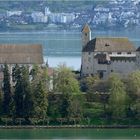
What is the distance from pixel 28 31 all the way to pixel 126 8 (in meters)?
26.4

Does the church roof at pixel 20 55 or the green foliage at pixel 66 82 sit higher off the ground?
the church roof at pixel 20 55

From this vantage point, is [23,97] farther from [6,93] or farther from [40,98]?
[6,93]

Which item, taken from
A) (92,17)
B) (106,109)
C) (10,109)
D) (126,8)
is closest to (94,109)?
(106,109)

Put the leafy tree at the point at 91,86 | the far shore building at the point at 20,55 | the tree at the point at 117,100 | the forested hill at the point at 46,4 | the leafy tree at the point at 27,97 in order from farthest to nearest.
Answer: the forested hill at the point at 46,4 < the far shore building at the point at 20,55 < the leafy tree at the point at 91,86 < the tree at the point at 117,100 < the leafy tree at the point at 27,97

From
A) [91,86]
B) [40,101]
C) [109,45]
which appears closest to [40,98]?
[40,101]

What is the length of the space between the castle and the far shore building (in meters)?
2.36

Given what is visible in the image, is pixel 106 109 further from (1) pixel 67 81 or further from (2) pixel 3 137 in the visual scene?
(2) pixel 3 137

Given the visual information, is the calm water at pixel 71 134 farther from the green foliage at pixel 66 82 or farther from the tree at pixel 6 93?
the green foliage at pixel 66 82

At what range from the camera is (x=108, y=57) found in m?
57.6

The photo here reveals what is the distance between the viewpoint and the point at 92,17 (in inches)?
6683

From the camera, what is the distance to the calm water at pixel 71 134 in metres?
47.3

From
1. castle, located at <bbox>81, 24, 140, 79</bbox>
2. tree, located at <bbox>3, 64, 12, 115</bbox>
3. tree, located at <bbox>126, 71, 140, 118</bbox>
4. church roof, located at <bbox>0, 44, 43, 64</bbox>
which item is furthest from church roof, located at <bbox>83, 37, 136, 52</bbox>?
tree, located at <bbox>3, 64, 12, 115</bbox>

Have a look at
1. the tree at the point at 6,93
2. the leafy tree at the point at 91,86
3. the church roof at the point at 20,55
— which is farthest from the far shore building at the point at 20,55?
the tree at the point at 6,93

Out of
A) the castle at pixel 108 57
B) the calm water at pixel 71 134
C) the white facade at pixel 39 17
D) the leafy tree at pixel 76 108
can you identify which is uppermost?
the white facade at pixel 39 17
